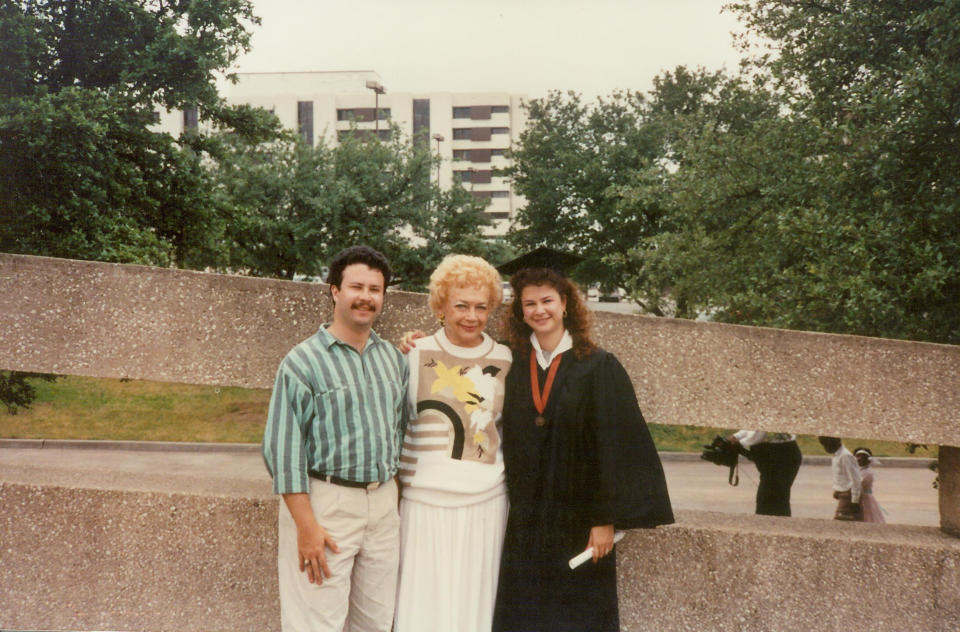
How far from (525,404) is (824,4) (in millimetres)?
6111

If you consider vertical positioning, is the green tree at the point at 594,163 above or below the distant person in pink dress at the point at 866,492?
above

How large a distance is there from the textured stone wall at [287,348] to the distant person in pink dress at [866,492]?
5.41m

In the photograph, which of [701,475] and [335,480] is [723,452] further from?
[701,475]

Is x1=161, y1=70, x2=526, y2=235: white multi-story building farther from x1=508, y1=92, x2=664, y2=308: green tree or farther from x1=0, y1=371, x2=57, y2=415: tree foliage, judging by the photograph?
x1=0, y1=371, x2=57, y2=415: tree foliage

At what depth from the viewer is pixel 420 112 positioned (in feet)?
228

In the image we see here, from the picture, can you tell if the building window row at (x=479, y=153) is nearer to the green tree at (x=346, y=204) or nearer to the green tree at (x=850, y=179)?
the green tree at (x=346, y=204)

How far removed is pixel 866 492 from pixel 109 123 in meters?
9.08

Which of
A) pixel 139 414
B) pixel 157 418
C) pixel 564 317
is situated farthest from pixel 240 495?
pixel 139 414

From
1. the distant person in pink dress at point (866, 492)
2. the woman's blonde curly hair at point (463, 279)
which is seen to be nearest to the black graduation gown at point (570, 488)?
the woman's blonde curly hair at point (463, 279)

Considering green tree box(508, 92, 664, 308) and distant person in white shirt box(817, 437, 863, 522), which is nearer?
distant person in white shirt box(817, 437, 863, 522)

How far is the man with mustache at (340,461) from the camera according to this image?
2.35 metres

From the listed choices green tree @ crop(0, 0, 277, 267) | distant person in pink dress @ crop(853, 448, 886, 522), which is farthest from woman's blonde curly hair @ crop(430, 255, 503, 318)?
distant person in pink dress @ crop(853, 448, 886, 522)

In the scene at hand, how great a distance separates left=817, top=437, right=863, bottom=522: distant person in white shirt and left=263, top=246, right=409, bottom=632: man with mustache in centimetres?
640

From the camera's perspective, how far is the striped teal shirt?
2326 millimetres
